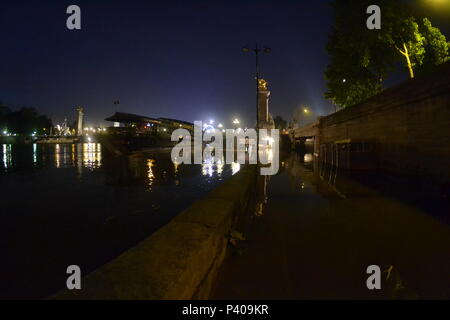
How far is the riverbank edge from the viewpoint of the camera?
277 cm

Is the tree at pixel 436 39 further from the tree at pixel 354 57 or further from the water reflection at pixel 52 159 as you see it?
the water reflection at pixel 52 159

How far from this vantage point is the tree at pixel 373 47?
78.6ft

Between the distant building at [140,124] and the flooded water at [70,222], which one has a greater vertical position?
the distant building at [140,124]

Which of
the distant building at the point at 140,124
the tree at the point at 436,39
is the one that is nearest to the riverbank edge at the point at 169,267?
the tree at the point at 436,39

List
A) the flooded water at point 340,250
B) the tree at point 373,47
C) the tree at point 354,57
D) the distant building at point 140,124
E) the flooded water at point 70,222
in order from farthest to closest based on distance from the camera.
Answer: the distant building at point 140,124 < the tree at point 354,57 < the tree at point 373,47 < the flooded water at point 70,222 < the flooded water at point 340,250

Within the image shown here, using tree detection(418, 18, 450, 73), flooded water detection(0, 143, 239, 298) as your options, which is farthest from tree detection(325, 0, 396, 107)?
flooded water detection(0, 143, 239, 298)

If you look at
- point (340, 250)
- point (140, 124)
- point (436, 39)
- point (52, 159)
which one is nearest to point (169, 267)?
point (340, 250)

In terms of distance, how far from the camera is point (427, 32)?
997 inches

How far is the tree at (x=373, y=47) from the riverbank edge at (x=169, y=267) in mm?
25158

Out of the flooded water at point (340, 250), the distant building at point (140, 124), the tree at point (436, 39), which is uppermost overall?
the tree at point (436, 39)

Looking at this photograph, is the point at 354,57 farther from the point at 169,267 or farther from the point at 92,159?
the point at 169,267

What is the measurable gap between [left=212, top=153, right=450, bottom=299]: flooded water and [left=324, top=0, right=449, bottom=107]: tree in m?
18.7
